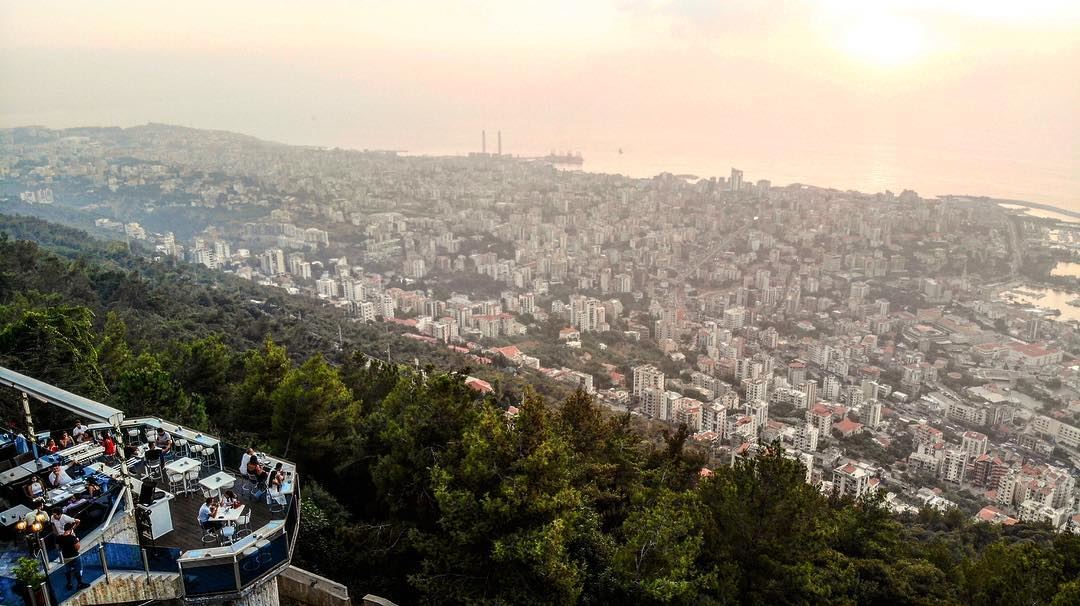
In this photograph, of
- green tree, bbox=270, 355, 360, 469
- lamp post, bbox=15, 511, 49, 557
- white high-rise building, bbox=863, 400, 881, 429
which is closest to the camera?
lamp post, bbox=15, 511, 49, 557

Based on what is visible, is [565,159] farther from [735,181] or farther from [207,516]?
[207,516]

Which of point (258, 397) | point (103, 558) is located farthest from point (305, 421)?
point (103, 558)

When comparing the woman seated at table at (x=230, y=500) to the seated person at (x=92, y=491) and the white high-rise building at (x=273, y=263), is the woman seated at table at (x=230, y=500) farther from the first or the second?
the white high-rise building at (x=273, y=263)

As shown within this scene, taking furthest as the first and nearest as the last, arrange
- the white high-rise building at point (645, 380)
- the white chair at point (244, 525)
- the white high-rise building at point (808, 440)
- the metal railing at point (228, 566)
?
the white high-rise building at point (645, 380), the white high-rise building at point (808, 440), the white chair at point (244, 525), the metal railing at point (228, 566)

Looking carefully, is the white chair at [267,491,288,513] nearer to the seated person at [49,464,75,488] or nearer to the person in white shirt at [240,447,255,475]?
the person in white shirt at [240,447,255,475]

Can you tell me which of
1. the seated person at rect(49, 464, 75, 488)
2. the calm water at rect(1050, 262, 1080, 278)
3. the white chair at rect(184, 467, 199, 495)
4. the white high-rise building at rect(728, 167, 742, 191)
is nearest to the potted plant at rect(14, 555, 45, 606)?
the seated person at rect(49, 464, 75, 488)

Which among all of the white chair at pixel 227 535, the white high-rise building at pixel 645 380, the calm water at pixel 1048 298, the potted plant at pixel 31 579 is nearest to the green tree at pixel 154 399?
the white chair at pixel 227 535
